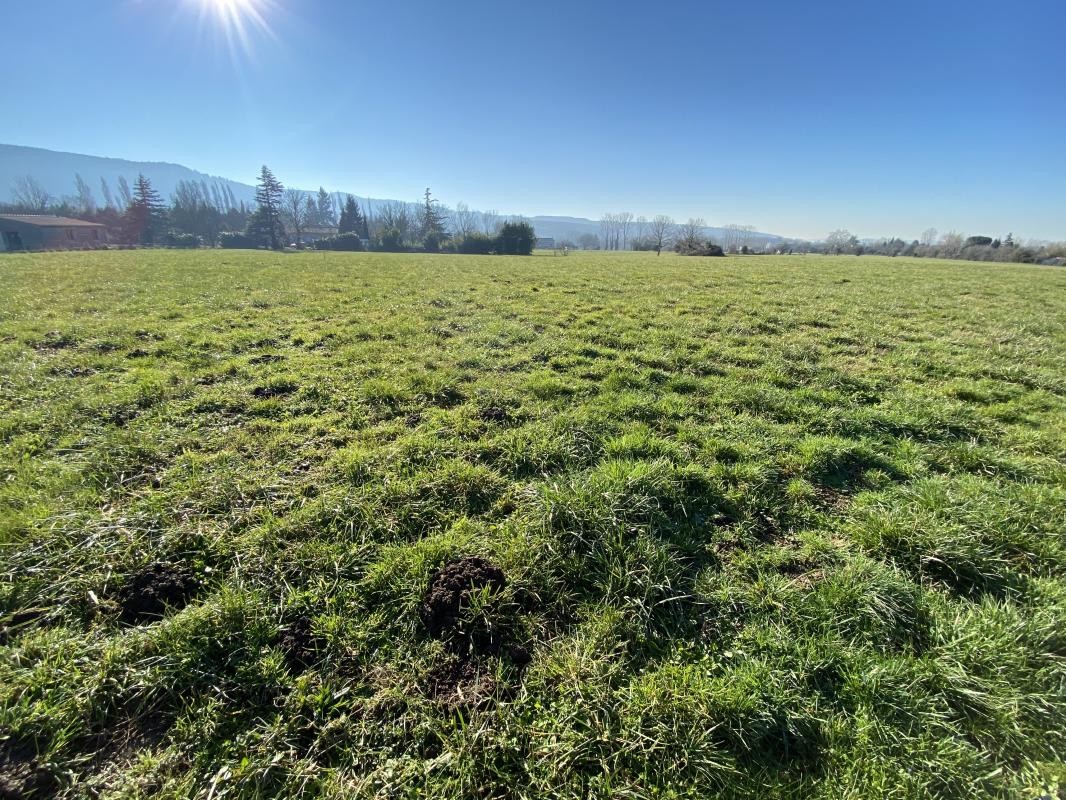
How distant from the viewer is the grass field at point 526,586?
77.7 inches

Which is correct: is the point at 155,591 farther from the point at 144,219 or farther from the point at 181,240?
the point at 144,219

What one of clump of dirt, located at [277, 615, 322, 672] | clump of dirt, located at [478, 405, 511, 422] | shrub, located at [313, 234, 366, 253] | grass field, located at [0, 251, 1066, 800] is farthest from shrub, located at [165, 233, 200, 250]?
clump of dirt, located at [277, 615, 322, 672]

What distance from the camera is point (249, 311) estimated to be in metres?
10.6

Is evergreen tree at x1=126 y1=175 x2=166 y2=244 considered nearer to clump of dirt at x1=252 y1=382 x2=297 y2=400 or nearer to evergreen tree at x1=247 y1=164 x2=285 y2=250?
evergreen tree at x1=247 y1=164 x2=285 y2=250

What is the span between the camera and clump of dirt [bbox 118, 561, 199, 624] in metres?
2.61

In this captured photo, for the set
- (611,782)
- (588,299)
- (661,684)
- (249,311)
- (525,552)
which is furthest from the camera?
(588,299)

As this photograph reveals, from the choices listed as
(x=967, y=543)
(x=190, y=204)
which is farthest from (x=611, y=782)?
(x=190, y=204)

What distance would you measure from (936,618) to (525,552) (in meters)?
2.72

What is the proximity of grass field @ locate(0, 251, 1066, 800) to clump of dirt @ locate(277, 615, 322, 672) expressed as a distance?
0.01m

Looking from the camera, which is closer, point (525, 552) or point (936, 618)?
point (936, 618)

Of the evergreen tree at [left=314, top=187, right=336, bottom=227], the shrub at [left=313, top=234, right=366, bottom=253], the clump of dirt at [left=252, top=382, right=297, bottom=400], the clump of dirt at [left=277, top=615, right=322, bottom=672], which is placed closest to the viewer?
the clump of dirt at [left=277, top=615, right=322, bottom=672]

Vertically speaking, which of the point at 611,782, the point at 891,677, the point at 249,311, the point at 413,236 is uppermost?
the point at 413,236

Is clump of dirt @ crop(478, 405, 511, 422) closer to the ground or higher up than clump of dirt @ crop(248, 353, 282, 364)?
closer to the ground

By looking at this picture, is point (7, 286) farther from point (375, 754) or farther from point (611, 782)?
point (611, 782)
